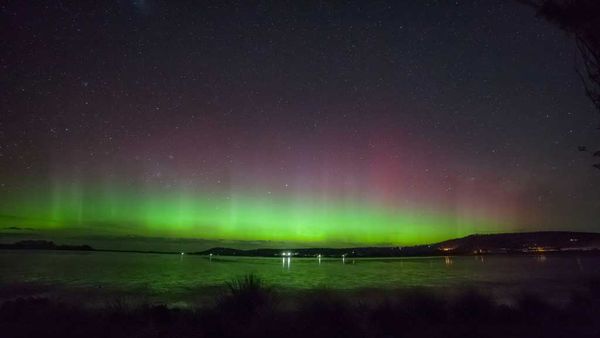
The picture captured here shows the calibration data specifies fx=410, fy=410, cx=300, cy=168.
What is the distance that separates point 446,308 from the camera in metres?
14.6

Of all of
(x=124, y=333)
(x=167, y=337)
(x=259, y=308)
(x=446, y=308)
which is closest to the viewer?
(x=167, y=337)

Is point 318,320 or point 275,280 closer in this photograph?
point 318,320

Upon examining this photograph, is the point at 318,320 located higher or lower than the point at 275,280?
higher

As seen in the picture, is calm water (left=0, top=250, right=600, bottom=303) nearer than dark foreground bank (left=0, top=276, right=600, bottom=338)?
No

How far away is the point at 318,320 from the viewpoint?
12.1 metres

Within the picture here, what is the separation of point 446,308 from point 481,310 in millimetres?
1156

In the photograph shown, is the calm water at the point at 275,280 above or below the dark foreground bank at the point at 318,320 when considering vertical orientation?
below

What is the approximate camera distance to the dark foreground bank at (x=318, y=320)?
10.5 m

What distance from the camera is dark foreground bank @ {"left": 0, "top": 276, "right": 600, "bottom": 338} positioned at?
34.6ft

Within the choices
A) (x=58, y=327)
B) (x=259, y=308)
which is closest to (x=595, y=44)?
(x=259, y=308)

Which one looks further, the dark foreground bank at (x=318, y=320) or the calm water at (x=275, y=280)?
the calm water at (x=275, y=280)

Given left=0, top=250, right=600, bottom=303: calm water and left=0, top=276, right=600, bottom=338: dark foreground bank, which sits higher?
left=0, top=276, right=600, bottom=338: dark foreground bank

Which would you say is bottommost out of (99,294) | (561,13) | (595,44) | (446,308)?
(99,294)

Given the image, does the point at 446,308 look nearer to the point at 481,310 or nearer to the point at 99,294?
the point at 481,310
